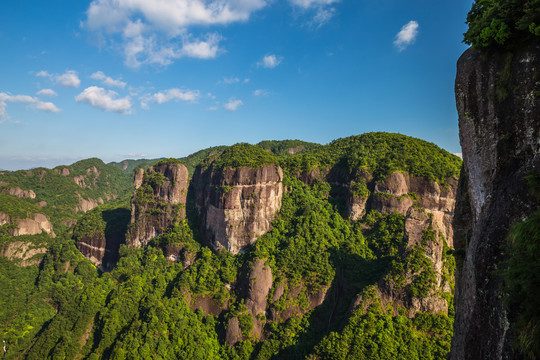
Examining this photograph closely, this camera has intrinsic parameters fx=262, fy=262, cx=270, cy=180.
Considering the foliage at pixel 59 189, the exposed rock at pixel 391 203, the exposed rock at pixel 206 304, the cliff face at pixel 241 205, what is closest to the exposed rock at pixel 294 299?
the exposed rock at pixel 206 304

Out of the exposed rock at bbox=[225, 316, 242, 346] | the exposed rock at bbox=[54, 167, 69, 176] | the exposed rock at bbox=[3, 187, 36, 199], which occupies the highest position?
the exposed rock at bbox=[54, 167, 69, 176]

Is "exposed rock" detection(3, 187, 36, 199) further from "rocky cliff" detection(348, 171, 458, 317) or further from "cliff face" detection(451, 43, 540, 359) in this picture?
"cliff face" detection(451, 43, 540, 359)

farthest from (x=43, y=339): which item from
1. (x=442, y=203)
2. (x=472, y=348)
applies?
(x=442, y=203)

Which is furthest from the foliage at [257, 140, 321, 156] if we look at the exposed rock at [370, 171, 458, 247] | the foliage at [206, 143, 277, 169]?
the exposed rock at [370, 171, 458, 247]

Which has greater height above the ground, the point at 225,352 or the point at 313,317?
the point at 313,317

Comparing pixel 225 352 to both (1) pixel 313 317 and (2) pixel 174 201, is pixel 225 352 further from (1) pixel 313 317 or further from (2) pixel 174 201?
(2) pixel 174 201

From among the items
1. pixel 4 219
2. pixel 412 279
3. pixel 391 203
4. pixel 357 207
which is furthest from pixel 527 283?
pixel 4 219
